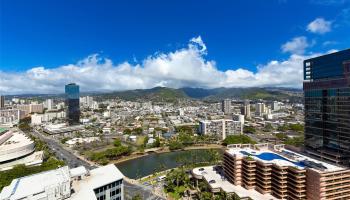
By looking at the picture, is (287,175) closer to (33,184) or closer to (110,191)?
(110,191)

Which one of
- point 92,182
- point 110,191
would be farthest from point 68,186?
point 110,191

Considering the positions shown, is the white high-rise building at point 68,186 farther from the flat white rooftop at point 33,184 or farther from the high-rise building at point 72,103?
the high-rise building at point 72,103

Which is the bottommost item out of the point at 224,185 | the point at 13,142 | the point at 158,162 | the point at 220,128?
the point at 158,162

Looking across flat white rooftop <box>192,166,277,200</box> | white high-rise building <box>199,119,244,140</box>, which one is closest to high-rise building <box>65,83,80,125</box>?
white high-rise building <box>199,119,244,140</box>

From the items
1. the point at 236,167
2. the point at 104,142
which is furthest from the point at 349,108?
the point at 104,142

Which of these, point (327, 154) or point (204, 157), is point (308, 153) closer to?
point (327, 154)

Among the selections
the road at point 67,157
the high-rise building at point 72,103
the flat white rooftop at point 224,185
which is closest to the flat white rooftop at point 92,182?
the flat white rooftop at point 224,185

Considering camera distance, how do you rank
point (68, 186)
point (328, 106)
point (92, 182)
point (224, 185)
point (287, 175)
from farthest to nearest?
1. point (224, 185)
2. point (328, 106)
3. point (287, 175)
4. point (92, 182)
5. point (68, 186)

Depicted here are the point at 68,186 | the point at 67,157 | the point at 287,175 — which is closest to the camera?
the point at 68,186
